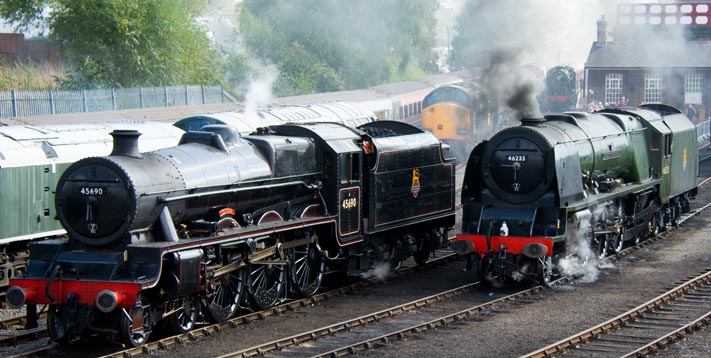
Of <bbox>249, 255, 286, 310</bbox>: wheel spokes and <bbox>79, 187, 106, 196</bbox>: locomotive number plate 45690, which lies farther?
<bbox>249, 255, 286, 310</bbox>: wheel spokes

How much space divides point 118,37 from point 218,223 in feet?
83.7

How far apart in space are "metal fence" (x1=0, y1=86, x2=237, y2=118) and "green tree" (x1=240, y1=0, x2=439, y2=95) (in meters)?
16.7

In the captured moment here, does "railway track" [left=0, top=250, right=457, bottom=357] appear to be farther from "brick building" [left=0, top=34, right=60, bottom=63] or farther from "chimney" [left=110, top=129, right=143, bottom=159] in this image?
"brick building" [left=0, top=34, right=60, bottom=63]

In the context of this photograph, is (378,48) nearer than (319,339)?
No

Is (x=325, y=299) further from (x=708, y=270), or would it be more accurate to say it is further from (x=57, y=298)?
(x=708, y=270)

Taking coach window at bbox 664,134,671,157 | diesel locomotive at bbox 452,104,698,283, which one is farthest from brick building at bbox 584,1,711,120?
diesel locomotive at bbox 452,104,698,283

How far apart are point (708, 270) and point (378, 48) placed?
4602 centimetres

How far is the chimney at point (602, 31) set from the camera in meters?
50.2

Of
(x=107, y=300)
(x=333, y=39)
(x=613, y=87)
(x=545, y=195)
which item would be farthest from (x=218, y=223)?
(x=333, y=39)

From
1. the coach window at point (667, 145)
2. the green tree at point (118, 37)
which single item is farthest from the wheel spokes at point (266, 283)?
the green tree at point (118, 37)

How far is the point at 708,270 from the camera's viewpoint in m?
17.1

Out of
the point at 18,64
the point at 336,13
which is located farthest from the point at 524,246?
the point at 336,13

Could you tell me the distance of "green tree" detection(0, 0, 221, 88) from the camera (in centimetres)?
3566

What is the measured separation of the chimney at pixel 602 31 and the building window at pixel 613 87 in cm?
258
